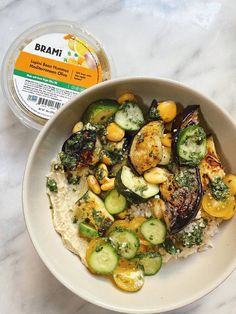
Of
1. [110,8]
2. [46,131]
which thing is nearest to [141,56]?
[110,8]

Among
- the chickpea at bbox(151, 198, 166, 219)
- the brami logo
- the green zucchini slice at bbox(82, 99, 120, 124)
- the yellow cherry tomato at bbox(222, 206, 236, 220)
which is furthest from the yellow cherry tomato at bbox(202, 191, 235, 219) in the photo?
the brami logo

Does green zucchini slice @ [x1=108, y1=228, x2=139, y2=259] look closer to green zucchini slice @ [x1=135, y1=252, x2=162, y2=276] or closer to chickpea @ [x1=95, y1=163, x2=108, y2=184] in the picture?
green zucchini slice @ [x1=135, y1=252, x2=162, y2=276]

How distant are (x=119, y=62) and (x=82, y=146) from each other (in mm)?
365

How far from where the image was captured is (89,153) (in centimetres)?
144

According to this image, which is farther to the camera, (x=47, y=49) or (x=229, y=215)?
(x=47, y=49)

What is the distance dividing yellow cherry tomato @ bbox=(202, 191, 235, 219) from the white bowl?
66 mm

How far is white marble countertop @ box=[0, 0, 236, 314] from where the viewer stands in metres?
1.66

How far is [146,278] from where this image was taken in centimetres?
149

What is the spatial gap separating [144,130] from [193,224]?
11.0 inches

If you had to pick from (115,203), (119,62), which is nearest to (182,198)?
(115,203)

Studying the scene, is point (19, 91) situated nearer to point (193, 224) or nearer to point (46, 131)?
point (46, 131)

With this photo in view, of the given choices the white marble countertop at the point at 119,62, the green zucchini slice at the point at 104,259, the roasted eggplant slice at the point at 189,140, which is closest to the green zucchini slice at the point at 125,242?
the green zucchini slice at the point at 104,259

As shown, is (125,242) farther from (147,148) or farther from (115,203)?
(147,148)

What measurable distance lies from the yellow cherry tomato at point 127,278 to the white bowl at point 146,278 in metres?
0.02
